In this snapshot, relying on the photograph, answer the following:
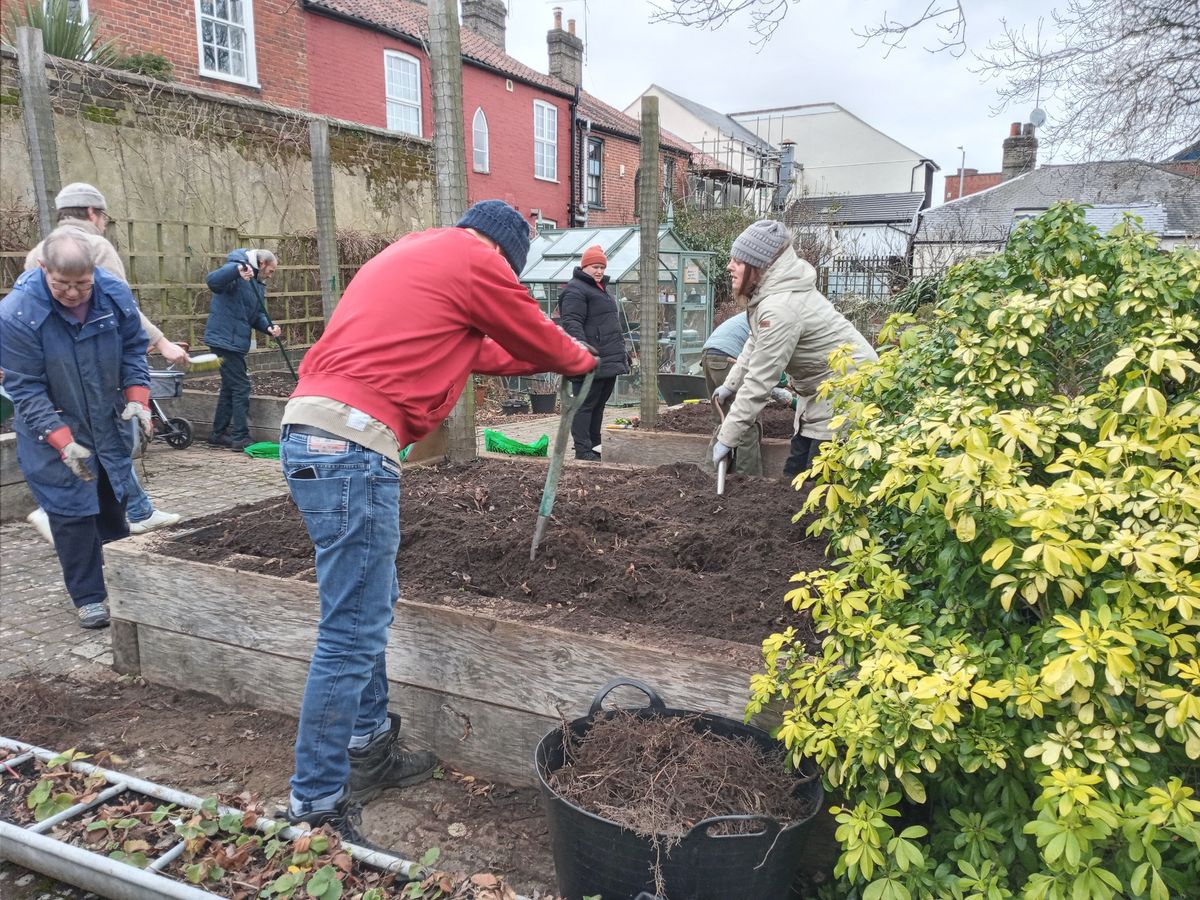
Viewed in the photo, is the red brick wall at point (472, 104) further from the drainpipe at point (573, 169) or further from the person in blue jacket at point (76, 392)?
the person in blue jacket at point (76, 392)

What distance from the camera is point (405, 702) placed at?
10.6ft

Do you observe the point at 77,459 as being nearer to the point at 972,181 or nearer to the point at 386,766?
the point at 386,766

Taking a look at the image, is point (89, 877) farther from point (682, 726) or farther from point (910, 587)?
point (910, 587)

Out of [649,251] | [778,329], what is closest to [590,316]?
[649,251]

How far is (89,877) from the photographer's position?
2.43m

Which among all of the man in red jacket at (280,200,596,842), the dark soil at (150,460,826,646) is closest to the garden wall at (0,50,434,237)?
the dark soil at (150,460,826,646)

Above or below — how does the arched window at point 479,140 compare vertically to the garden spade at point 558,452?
above

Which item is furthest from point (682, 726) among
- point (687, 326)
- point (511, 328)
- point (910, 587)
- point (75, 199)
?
point (687, 326)

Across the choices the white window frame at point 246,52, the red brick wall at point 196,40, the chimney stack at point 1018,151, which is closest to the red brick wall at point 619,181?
the red brick wall at point 196,40

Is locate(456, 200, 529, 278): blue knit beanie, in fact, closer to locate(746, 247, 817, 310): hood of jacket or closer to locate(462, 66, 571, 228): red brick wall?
locate(746, 247, 817, 310): hood of jacket

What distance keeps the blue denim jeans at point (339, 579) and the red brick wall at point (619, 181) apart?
23.6 metres

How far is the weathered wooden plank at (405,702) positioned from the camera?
119 inches

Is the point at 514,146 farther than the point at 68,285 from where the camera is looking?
Yes

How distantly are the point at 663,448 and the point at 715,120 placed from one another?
3331 centimetres
